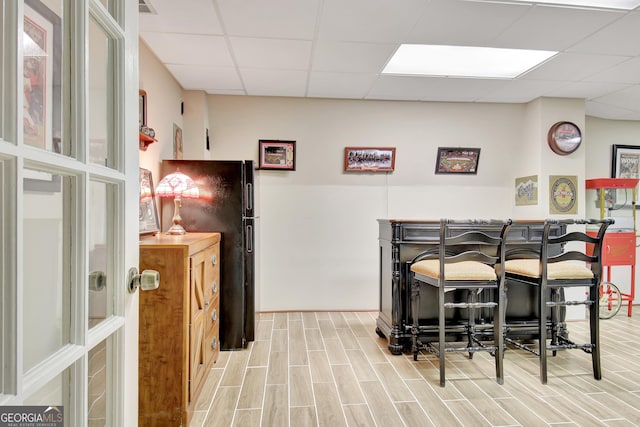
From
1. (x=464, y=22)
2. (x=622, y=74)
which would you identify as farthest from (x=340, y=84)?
(x=622, y=74)

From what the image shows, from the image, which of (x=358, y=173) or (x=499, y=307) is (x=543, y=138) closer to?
(x=358, y=173)

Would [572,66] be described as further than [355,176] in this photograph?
No

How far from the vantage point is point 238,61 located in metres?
3.16

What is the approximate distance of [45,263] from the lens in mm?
642

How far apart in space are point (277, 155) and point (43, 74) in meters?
3.53

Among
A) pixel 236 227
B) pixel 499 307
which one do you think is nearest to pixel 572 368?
pixel 499 307

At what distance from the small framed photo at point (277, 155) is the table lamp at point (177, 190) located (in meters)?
1.38

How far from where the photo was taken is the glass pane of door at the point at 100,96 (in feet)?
2.64

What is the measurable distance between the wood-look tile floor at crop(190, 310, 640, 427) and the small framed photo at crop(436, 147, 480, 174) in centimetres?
220

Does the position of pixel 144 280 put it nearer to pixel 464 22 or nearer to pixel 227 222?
pixel 227 222

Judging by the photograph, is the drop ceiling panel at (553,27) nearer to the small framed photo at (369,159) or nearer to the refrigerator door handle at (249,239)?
the small framed photo at (369,159)

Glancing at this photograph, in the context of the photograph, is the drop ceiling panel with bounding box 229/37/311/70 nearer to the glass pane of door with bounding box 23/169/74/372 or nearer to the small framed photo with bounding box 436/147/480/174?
the small framed photo with bounding box 436/147/480/174

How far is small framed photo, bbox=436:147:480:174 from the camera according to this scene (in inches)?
171

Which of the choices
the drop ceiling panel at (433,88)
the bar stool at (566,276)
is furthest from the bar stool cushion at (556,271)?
the drop ceiling panel at (433,88)
